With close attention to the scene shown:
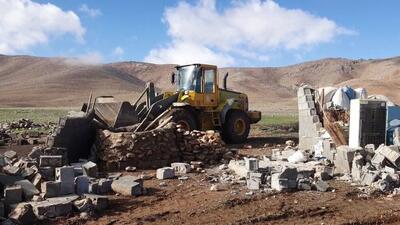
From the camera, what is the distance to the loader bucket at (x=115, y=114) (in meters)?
13.5

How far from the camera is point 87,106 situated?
14.0m

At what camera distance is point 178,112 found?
15297 millimetres

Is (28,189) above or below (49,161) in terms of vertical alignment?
below

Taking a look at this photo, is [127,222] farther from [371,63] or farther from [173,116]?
[371,63]

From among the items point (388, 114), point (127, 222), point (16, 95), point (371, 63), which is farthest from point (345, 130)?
point (371, 63)

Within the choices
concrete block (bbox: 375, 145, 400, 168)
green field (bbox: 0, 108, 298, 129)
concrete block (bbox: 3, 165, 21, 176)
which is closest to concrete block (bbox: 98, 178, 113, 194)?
concrete block (bbox: 3, 165, 21, 176)

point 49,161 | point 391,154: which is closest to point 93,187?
point 49,161

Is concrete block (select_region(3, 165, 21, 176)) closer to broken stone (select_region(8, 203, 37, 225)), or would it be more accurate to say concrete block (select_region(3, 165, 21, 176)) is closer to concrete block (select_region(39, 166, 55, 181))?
concrete block (select_region(39, 166, 55, 181))

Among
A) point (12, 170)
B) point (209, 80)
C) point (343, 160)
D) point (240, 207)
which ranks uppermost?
point (209, 80)

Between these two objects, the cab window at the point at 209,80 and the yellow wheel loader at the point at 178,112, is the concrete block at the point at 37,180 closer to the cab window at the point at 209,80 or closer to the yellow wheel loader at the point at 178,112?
the yellow wheel loader at the point at 178,112

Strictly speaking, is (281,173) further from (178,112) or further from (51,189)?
(178,112)

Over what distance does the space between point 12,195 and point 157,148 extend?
4909 mm

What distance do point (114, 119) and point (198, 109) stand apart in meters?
3.52

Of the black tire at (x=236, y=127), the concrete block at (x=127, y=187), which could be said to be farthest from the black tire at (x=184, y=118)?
the concrete block at (x=127, y=187)
